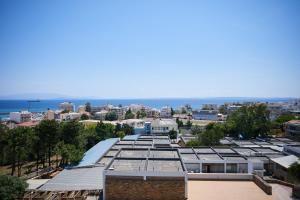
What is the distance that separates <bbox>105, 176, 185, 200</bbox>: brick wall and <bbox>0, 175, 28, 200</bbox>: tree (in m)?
6.24

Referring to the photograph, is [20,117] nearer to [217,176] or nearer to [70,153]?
[70,153]

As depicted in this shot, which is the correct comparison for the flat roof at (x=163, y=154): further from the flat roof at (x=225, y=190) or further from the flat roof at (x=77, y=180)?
the flat roof at (x=77, y=180)

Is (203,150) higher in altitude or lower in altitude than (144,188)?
lower

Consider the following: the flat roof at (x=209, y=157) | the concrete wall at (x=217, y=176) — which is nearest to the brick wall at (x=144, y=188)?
the concrete wall at (x=217, y=176)

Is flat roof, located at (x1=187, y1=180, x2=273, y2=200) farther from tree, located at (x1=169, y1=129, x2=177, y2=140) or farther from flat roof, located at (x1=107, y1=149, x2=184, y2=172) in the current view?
tree, located at (x1=169, y1=129, x2=177, y2=140)

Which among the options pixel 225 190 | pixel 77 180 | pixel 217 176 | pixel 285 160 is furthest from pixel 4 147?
pixel 285 160

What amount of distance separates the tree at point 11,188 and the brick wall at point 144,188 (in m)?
6.24

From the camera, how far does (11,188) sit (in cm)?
1524

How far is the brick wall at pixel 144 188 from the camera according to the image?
41.3 ft

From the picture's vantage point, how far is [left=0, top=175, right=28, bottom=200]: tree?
48.8 ft

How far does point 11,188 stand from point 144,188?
7.97m

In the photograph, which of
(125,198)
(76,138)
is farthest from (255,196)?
(76,138)

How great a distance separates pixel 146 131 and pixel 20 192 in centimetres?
4528

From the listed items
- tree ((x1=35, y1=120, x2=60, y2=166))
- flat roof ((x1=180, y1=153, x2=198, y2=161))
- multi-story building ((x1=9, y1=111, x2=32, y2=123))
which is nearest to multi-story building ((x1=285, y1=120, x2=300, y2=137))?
flat roof ((x1=180, y1=153, x2=198, y2=161))
